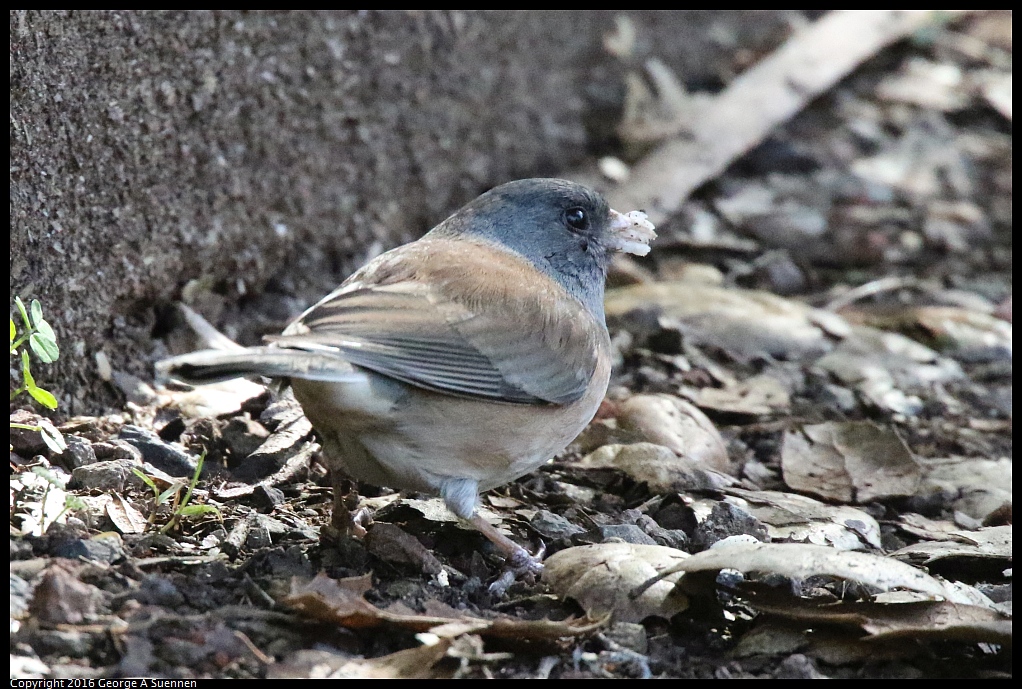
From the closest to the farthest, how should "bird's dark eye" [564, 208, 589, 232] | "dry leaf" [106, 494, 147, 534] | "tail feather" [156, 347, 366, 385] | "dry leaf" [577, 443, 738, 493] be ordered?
"tail feather" [156, 347, 366, 385] < "dry leaf" [106, 494, 147, 534] < "dry leaf" [577, 443, 738, 493] < "bird's dark eye" [564, 208, 589, 232]

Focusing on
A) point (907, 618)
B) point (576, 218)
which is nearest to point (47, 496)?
point (576, 218)

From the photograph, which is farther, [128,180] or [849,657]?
[128,180]

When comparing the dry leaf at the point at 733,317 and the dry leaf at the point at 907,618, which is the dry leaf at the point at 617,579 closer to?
the dry leaf at the point at 907,618

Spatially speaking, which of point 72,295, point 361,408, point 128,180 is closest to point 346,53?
point 128,180

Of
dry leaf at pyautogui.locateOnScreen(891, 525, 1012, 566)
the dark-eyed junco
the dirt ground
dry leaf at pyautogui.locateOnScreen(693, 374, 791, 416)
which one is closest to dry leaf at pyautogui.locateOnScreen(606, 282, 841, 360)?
the dirt ground

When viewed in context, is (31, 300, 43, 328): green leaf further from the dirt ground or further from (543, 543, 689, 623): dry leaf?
(543, 543, 689, 623): dry leaf

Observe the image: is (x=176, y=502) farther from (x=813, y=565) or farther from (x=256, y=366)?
(x=813, y=565)

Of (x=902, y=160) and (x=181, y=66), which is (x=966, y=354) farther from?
(x=181, y=66)
